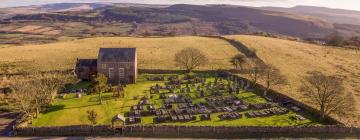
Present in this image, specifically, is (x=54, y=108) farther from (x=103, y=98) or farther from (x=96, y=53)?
A: (x=96, y=53)

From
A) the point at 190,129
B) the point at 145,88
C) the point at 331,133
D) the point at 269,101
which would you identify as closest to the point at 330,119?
the point at 331,133

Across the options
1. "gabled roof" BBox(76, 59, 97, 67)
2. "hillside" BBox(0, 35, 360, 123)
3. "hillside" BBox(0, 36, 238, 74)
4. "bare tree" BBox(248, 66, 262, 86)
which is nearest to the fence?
"hillside" BBox(0, 35, 360, 123)

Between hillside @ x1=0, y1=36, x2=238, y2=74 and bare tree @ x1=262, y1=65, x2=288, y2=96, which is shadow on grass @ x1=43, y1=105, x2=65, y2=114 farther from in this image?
bare tree @ x1=262, y1=65, x2=288, y2=96

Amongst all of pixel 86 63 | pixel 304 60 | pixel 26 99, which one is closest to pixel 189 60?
pixel 86 63

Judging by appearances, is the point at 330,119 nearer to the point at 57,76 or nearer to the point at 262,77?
the point at 262,77

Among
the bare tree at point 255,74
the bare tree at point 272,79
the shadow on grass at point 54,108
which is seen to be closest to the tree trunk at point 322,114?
the bare tree at point 272,79

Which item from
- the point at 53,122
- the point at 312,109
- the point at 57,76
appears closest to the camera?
the point at 53,122

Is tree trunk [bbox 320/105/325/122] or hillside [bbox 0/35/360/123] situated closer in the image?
tree trunk [bbox 320/105/325/122]
